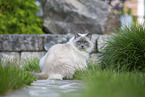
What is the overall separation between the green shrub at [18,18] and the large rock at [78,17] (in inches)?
14.5

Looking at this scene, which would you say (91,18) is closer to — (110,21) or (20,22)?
(110,21)

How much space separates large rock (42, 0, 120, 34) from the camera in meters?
5.67

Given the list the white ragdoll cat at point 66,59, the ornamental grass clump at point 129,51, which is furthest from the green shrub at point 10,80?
the ornamental grass clump at point 129,51

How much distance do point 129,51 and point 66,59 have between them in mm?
1110

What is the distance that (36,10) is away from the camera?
246 inches

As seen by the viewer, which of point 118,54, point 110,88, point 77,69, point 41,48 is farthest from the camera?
point 41,48

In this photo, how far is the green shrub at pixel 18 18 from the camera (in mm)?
5750

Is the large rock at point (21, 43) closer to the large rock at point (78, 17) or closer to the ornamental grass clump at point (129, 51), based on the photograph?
the large rock at point (78, 17)

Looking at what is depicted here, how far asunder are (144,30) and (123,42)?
0.44m

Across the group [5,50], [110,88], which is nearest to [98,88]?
[110,88]

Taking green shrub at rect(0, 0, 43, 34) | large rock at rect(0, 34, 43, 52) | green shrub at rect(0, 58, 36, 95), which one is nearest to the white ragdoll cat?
green shrub at rect(0, 58, 36, 95)

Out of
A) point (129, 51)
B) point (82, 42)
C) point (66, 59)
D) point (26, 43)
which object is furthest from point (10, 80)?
point (26, 43)

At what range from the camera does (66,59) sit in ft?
10.4

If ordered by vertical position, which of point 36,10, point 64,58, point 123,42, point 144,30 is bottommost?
point 64,58
